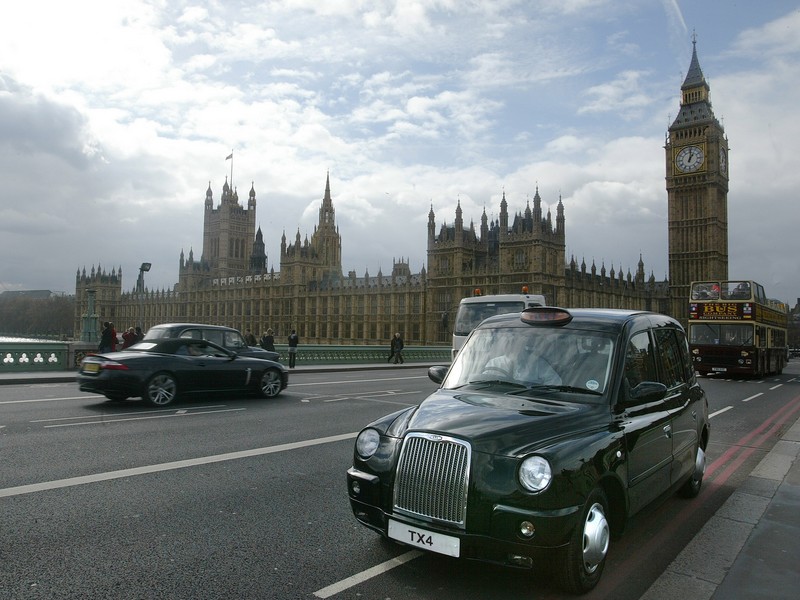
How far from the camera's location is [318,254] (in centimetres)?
11212

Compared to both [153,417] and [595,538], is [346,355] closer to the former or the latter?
[153,417]

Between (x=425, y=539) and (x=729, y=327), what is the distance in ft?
75.0

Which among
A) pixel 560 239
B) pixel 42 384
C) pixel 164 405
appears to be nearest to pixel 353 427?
pixel 164 405

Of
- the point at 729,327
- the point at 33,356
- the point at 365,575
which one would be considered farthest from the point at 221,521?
the point at 729,327

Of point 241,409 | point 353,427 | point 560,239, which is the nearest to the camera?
point 353,427

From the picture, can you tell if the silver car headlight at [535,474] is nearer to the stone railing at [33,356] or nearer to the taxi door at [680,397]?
the taxi door at [680,397]

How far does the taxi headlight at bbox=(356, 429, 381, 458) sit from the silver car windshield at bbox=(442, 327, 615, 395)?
103 centimetres

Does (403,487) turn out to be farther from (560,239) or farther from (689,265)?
(689,265)

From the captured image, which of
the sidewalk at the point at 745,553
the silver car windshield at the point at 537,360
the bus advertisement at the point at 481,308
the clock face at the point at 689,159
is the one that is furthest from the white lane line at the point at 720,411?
the clock face at the point at 689,159

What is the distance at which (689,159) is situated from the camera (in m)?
88.6

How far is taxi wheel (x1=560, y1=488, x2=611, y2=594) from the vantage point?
3.54m

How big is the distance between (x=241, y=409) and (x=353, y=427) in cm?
294

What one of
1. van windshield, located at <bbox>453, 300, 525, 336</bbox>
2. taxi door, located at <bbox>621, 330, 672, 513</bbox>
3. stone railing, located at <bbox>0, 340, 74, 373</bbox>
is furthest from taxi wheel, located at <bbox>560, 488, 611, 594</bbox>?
stone railing, located at <bbox>0, 340, 74, 373</bbox>

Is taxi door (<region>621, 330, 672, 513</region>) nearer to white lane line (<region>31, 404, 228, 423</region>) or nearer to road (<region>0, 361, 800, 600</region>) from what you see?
road (<region>0, 361, 800, 600</region>)
